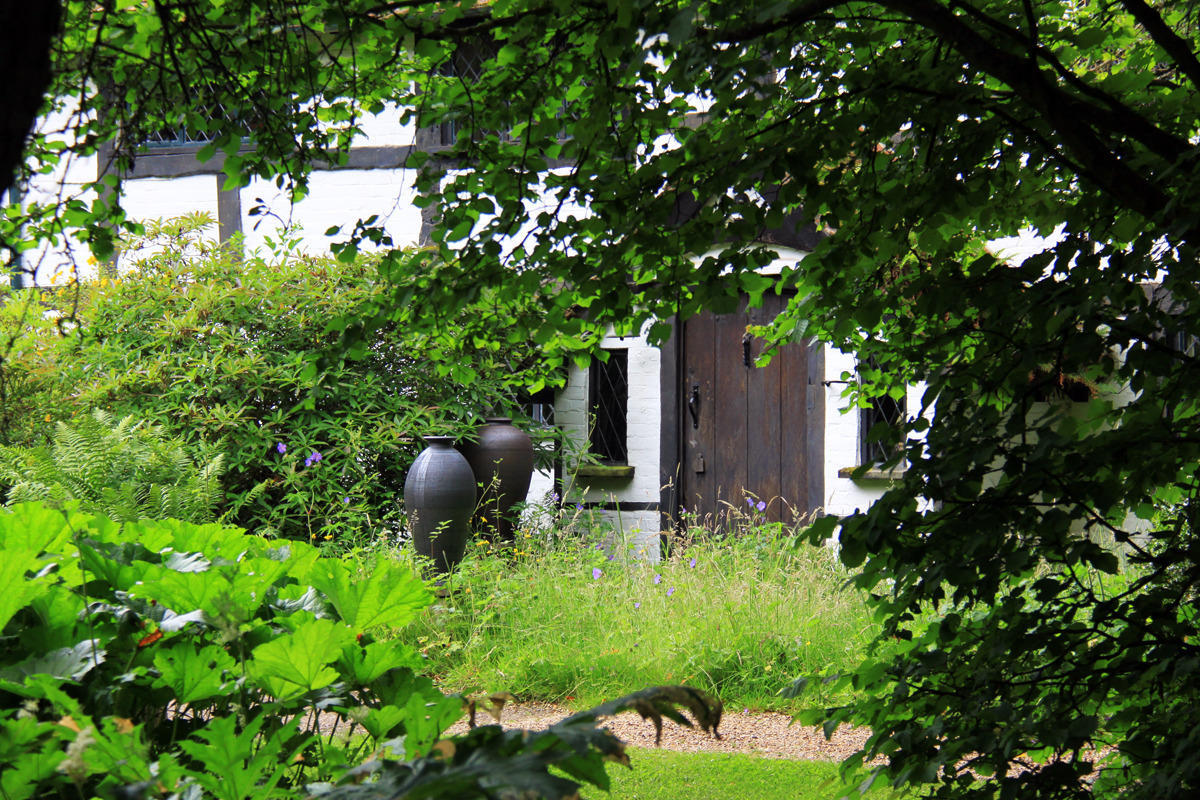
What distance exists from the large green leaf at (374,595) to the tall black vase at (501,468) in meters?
5.37

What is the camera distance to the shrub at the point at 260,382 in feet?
23.4

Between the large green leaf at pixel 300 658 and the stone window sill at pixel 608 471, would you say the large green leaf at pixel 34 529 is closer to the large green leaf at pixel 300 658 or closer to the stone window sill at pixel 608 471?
the large green leaf at pixel 300 658

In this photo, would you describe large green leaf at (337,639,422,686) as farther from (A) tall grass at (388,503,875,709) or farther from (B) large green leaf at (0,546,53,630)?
(A) tall grass at (388,503,875,709)

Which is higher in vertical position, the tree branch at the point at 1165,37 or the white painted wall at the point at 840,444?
Result: the tree branch at the point at 1165,37

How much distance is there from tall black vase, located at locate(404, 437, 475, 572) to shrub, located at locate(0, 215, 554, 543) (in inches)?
22.3

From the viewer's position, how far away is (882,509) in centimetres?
179

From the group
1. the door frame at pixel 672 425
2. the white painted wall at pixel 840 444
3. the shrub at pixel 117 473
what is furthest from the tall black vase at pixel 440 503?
the white painted wall at pixel 840 444

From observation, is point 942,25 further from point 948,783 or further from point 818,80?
point 948,783

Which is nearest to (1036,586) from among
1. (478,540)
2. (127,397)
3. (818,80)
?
(818,80)

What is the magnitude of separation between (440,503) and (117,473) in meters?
2.00

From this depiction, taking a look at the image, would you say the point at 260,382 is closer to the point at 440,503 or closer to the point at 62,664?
the point at 440,503

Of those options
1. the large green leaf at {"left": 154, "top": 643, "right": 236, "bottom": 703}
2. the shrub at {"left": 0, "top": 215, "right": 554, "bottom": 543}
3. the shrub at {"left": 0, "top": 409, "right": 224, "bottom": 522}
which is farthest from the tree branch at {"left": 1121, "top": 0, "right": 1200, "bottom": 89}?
the shrub at {"left": 0, "top": 215, "right": 554, "bottom": 543}

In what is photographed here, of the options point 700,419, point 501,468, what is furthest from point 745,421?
point 501,468

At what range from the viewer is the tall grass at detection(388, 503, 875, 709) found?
4.89 metres
